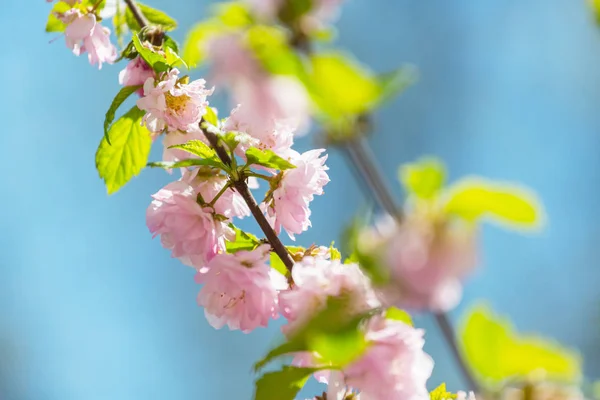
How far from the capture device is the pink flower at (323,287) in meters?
0.53

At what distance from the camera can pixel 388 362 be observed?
530mm

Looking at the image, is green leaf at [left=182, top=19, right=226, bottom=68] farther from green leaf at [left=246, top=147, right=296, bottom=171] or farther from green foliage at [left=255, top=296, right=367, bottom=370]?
green leaf at [left=246, top=147, right=296, bottom=171]

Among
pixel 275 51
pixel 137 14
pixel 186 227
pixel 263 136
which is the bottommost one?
pixel 275 51

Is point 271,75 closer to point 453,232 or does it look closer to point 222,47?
point 222,47

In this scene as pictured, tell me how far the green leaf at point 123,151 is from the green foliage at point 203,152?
0.18 metres

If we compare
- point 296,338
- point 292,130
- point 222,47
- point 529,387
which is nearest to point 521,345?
point 529,387

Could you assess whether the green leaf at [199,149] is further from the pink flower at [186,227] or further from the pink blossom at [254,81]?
the pink blossom at [254,81]

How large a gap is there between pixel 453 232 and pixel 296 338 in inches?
5.2

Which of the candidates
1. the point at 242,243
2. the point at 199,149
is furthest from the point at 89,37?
the point at 242,243

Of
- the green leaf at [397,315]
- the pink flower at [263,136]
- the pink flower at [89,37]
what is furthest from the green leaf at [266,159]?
the pink flower at [89,37]

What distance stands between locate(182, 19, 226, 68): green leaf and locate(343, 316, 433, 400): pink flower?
251mm

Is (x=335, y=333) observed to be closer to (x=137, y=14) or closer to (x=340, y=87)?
(x=340, y=87)

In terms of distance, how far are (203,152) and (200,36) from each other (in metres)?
0.37

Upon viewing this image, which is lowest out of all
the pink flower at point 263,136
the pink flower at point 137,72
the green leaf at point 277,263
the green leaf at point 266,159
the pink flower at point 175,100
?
the green leaf at point 277,263
